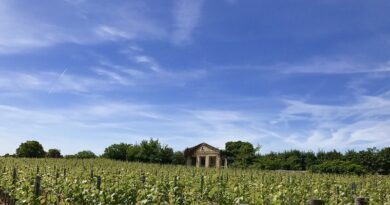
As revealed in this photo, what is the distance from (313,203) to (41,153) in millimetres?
56958

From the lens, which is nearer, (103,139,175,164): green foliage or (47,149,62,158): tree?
(103,139,175,164): green foliage

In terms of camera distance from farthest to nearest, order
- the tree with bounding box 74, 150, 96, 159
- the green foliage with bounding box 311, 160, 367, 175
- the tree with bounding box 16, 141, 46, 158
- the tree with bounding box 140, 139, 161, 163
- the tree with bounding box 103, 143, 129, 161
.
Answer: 1. the tree with bounding box 16, 141, 46, 158
2. the tree with bounding box 74, 150, 96, 159
3. the tree with bounding box 103, 143, 129, 161
4. the tree with bounding box 140, 139, 161, 163
5. the green foliage with bounding box 311, 160, 367, 175

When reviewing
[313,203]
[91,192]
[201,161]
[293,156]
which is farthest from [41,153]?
[313,203]

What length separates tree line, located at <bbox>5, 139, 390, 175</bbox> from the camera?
36594 mm

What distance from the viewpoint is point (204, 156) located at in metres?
51.8

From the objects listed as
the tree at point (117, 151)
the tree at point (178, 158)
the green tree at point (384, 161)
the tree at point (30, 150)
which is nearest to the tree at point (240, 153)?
the tree at point (178, 158)

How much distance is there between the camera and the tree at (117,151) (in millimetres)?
51500

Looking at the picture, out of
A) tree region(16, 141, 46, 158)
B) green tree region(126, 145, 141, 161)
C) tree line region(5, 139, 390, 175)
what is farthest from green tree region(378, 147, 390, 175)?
tree region(16, 141, 46, 158)

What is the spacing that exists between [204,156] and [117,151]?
1039cm

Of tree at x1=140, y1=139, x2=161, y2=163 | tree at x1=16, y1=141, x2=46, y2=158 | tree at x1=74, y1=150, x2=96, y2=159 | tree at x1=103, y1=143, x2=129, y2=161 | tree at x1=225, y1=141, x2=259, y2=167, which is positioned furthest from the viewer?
tree at x1=16, y1=141, x2=46, y2=158

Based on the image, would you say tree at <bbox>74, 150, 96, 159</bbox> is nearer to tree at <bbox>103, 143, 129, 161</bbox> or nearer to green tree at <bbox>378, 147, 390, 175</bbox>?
tree at <bbox>103, 143, 129, 161</bbox>

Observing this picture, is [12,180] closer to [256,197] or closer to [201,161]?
[256,197]

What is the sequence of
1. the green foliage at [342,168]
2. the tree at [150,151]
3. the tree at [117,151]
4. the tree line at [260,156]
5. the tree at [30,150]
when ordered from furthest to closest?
the tree at [30,150], the tree at [117,151], the tree at [150,151], the tree line at [260,156], the green foliage at [342,168]

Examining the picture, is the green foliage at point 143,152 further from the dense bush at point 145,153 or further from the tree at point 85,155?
the tree at point 85,155
